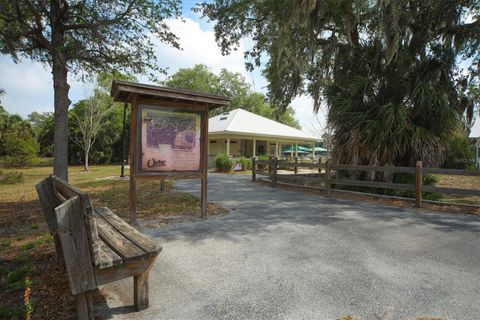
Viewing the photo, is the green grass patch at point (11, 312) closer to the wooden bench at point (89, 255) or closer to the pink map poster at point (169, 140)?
the wooden bench at point (89, 255)

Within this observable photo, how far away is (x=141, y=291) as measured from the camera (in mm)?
2586

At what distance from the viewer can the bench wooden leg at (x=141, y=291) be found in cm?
255

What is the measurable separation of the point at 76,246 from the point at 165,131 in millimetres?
3631

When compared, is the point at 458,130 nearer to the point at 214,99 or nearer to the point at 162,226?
the point at 214,99

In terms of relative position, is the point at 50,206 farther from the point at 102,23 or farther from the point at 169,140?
the point at 102,23

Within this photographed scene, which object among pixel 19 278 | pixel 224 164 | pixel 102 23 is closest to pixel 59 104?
pixel 102 23

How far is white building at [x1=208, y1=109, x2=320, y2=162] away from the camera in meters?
22.2

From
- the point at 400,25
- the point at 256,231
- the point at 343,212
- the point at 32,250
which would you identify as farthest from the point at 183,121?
the point at 400,25

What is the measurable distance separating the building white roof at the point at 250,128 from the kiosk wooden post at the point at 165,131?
15225 mm

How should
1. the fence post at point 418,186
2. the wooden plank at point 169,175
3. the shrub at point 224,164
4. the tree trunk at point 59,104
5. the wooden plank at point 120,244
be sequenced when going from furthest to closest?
the shrub at point 224,164 < the fence post at point 418,186 < the tree trunk at point 59,104 < the wooden plank at point 169,175 < the wooden plank at point 120,244

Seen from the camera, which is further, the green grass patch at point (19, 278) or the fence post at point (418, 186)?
the fence post at point (418, 186)

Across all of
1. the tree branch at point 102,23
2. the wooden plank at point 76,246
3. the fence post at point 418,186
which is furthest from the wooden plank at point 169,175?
the fence post at point 418,186

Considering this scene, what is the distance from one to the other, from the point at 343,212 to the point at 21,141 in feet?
84.5

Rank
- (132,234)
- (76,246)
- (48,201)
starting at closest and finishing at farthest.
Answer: (76,246)
(132,234)
(48,201)
